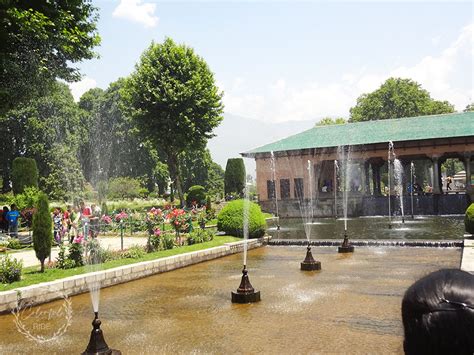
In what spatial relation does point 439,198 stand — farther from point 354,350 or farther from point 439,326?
point 439,326

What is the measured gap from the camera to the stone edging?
9.16 meters

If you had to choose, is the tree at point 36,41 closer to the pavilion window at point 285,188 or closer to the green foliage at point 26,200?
the green foliage at point 26,200

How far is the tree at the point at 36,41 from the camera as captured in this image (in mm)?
15289

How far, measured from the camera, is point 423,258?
13.4 metres

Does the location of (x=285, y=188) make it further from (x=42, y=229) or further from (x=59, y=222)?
(x=42, y=229)

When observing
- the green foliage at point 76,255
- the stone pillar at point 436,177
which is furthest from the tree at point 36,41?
the stone pillar at point 436,177

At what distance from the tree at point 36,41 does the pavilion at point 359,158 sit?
77.4 feet

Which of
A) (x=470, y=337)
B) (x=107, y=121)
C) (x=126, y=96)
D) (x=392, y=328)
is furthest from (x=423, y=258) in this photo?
(x=107, y=121)

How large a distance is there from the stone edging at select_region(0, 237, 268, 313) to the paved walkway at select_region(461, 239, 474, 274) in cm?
742

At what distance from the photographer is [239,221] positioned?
19250 mm

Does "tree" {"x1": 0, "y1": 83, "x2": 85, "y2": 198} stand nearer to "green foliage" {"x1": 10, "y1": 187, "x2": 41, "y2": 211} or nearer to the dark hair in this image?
"green foliage" {"x1": 10, "y1": 187, "x2": 41, "y2": 211}

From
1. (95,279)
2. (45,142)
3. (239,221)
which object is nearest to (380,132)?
→ (239,221)

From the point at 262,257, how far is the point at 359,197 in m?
22.5

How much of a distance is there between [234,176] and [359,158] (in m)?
17.7
